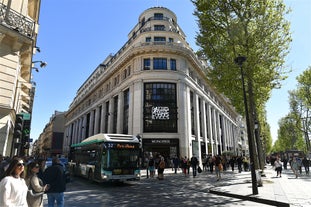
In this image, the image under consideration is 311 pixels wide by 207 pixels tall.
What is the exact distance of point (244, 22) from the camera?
14555 mm

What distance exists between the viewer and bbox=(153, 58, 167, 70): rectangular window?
3144 centimetres

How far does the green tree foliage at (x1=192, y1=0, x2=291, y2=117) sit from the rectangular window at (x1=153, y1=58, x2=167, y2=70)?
15657 millimetres

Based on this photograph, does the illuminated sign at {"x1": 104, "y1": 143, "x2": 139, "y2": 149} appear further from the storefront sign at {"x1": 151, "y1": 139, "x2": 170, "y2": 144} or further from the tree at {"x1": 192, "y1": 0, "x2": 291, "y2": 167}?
the storefront sign at {"x1": 151, "y1": 139, "x2": 170, "y2": 144}

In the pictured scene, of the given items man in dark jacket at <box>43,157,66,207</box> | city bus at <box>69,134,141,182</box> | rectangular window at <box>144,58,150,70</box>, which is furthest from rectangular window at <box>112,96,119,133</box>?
man in dark jacket at <box>43,157,66,207</box>

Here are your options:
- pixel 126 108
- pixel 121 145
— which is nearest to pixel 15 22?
pixel 121 145

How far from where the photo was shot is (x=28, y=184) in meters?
4.45

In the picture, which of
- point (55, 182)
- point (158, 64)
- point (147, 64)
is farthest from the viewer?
point (147, 64)

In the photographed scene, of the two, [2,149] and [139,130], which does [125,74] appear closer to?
[139,130]

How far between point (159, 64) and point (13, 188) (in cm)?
2941

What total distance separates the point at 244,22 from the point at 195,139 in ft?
68.7

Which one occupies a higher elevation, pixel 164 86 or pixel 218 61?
pixel 164 86

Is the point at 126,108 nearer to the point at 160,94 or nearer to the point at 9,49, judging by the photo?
the point at 160,94

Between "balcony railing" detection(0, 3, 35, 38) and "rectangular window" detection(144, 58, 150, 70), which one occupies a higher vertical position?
"rectangular window" detection(144, 58, 150, 70)

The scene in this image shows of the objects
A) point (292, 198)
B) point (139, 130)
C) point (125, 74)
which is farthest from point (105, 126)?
point (292, 198)
